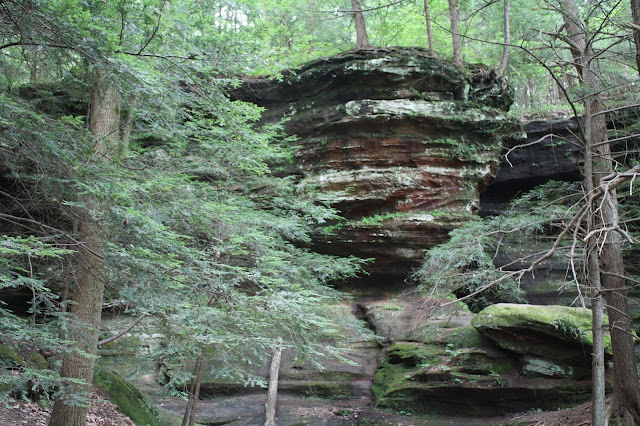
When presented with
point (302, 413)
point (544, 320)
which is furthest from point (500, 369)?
point (302, 413)

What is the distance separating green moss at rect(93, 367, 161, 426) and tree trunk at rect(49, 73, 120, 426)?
1.89 metres

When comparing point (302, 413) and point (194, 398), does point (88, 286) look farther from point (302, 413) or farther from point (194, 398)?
point (302, 413)

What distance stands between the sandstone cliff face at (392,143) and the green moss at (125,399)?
6.45m

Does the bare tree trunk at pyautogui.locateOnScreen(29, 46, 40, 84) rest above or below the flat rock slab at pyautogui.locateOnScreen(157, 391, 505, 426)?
above

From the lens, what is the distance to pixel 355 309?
533 inches

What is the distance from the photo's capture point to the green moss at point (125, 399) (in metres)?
7.42

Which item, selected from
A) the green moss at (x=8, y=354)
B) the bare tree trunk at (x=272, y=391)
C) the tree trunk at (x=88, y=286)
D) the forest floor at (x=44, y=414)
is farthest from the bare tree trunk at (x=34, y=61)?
the bare tree trunk at (x=272, y=391)

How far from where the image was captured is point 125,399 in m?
7.62

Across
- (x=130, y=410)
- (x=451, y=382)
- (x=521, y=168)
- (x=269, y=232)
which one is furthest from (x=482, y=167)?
(x=130, y=410)

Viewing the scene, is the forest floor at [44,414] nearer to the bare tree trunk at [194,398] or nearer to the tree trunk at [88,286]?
the tree trunk at [88,286]

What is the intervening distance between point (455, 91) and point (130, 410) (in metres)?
11.7

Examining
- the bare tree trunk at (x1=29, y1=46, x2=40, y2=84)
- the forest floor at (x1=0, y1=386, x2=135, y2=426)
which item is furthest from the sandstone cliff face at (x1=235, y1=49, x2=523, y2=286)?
the forest floor at (x1=0, y1=386, x2=135, y2=426)

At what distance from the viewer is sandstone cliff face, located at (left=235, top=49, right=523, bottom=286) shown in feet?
41.3

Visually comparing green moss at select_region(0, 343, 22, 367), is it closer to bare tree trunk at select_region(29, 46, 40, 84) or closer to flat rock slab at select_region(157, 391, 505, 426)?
flat rock slab at select_region(157, 391, 505, 426)
